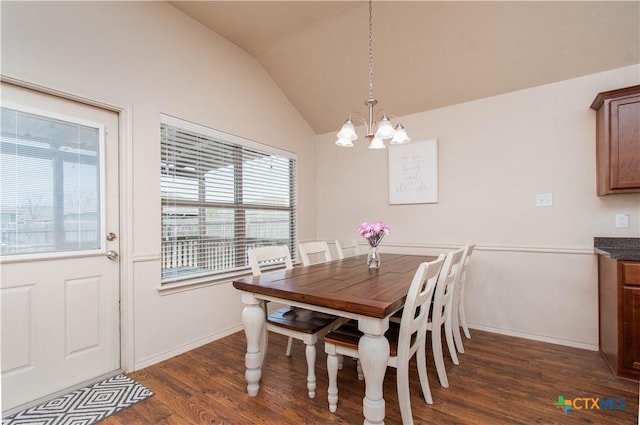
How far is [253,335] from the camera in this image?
6.10 ft

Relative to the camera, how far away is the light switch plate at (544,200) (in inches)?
106

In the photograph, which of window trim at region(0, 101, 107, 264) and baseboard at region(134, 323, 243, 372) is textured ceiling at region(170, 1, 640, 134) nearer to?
window trim at region(0, 101, 107, 264)

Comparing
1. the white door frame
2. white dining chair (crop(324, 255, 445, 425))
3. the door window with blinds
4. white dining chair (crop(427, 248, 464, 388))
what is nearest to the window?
the white door frame

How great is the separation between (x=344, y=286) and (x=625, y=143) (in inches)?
96.4

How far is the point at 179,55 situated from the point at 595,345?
4503 mm

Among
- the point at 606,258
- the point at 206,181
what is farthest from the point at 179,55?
the point at 606,258

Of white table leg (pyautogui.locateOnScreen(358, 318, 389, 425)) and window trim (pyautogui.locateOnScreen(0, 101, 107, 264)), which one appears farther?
window trim (pyautogui.locateOnScreen(0, 101, 107, 264))

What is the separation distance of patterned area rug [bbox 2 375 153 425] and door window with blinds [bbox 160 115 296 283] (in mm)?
813

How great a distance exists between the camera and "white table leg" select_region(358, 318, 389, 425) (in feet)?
4.56

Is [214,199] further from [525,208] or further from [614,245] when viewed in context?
[614,245]

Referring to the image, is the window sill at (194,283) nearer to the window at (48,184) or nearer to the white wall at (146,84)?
the white wall at (146,84)

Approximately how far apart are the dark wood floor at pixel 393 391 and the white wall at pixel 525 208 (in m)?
0.45

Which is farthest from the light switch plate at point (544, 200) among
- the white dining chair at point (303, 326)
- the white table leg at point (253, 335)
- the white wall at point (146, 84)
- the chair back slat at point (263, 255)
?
the white wall at point (146, 84)

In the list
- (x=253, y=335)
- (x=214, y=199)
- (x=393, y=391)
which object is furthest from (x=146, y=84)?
(x=393, y=391)
